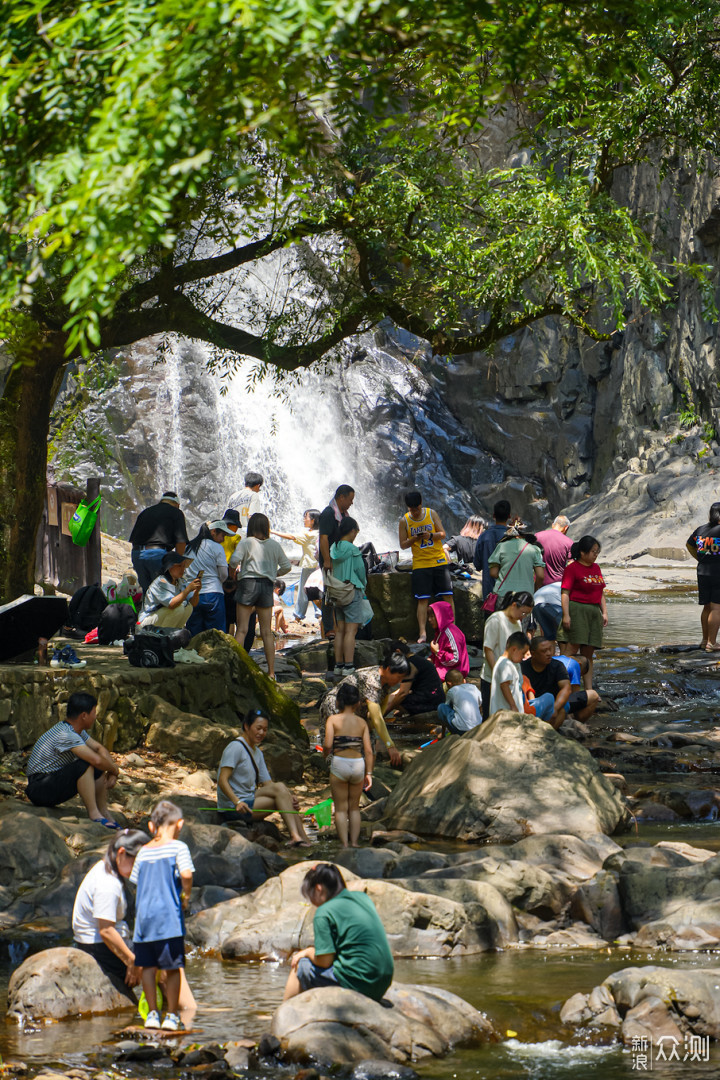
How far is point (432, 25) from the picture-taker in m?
5.03

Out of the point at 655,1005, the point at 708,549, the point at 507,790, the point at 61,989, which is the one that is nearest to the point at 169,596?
the point at 507,790

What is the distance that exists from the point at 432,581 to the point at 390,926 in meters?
7.06

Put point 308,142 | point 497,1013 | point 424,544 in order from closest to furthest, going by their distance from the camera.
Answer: point 497,1013
point 308,142
point 424,544

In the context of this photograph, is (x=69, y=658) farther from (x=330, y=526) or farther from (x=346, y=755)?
(x=330, y=526)

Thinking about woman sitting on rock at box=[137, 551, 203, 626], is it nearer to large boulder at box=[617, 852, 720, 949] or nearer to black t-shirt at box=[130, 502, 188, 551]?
black t-shirt at box=[130, 502, 188, 551]

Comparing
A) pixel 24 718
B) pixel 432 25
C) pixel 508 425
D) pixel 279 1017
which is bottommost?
pixel 279 1017

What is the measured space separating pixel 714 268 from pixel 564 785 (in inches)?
981

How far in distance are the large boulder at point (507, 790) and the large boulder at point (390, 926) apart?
1.78 m

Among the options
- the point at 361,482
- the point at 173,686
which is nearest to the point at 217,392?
the point at 361,482

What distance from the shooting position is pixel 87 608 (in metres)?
13.3

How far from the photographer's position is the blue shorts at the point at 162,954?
524 centimetres

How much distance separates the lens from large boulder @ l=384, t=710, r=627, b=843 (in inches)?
328

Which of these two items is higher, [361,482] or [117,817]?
[361,482]

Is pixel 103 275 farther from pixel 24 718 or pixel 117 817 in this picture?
pixel 24 718
